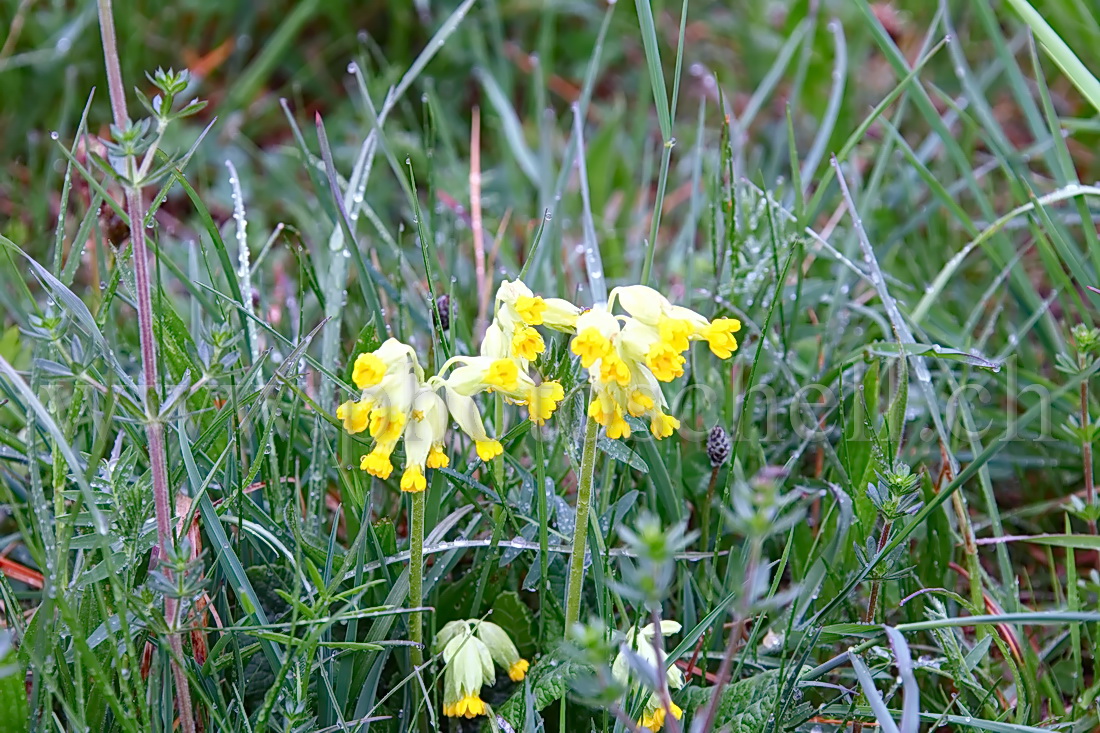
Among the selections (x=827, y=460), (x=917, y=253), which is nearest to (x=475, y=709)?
(x=827, y=460)

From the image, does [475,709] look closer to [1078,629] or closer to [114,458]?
[114,458]

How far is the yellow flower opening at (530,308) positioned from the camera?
4.52ft

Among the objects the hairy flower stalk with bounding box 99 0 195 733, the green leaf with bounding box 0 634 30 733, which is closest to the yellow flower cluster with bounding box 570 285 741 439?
the hairy flower stalk with bounding box 99 0 195 733

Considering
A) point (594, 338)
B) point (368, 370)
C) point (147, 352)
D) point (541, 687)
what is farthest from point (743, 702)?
point (147, 352)

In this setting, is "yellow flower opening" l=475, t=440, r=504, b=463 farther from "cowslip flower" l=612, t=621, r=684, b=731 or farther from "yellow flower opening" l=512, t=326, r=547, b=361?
"cowslip flower" l=612, t=621, r=684, b=731

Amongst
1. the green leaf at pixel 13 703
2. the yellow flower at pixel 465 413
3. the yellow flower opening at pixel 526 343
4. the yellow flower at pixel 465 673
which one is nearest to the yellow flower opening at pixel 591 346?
the yellow flower opening at pixel 526 343

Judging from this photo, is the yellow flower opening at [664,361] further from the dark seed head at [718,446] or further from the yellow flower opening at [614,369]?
the dark seed head at [718,446]

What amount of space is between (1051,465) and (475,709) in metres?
1.39

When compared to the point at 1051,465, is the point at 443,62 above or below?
above

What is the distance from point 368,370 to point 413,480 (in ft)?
0.54

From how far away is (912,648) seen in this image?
5.91ft

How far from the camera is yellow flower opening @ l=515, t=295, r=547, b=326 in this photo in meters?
1.38

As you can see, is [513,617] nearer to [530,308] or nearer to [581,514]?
[581,514]

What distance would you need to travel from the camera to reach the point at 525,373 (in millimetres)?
1459
